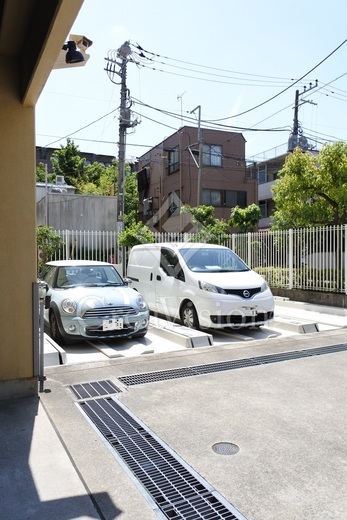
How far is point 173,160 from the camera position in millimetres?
25828

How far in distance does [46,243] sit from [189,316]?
623cm

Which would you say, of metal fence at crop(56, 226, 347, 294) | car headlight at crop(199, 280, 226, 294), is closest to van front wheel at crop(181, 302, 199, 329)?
car headlight at crop(199, 280, 226, 294)

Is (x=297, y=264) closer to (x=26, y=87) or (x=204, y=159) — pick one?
(x=26, y=87)

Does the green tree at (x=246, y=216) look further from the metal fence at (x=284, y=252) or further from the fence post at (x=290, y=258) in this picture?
the fence post at (x=290, y=258)

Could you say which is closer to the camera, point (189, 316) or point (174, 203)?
point (189, 316)

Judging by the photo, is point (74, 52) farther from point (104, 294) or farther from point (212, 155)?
point (212, 155)

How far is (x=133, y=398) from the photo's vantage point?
4.16 metres

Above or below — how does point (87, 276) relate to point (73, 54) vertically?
below

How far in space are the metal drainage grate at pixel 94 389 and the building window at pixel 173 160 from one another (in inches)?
854

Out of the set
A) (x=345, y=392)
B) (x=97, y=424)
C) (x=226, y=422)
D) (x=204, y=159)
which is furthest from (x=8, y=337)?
(x=204, y=159)

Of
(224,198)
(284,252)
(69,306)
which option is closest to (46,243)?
(69,306)

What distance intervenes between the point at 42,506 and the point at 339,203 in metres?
11.1

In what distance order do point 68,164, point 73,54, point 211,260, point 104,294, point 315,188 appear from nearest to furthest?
point 73,54
point 104,294
point 211,260
point 315,188
point 68,164

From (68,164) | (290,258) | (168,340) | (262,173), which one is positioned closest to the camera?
(168,340)
